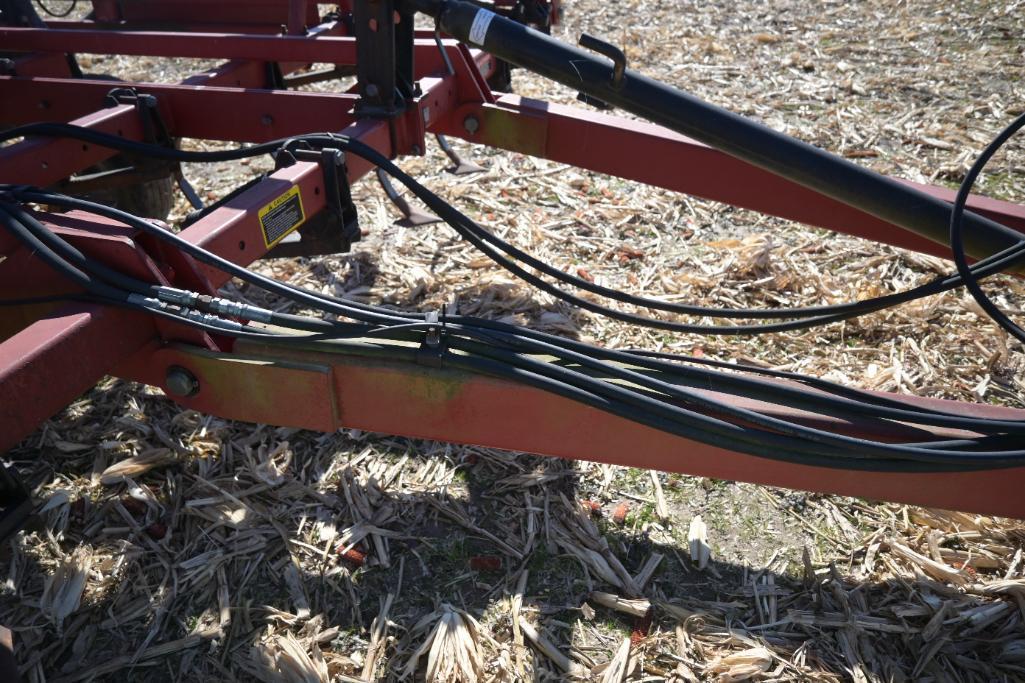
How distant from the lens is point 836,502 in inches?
109

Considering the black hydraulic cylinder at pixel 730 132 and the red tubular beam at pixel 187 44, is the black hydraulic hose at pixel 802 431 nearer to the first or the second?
the black hydraulic cylinder at pixel 730 132

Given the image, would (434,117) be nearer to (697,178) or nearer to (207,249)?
(697,178)

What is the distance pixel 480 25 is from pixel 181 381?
1291 mm

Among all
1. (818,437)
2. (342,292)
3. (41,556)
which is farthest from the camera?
(342,292)

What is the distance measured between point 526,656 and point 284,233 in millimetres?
1592

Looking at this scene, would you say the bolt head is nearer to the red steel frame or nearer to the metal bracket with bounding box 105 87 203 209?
the red steel frame

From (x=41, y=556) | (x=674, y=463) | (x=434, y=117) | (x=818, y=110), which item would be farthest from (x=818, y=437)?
(x=818, y=110)

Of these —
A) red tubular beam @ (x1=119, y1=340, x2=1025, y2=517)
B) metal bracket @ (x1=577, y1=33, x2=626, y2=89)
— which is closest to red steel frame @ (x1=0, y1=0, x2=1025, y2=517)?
red tubular beam @ (x1=119, y1=340, x2=1025, y2=517)

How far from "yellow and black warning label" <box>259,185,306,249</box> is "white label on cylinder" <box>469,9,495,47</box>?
2.45 feet

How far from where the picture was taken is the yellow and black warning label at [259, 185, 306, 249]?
2.17 metres

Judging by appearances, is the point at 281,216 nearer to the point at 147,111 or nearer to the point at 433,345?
the point at 433,345

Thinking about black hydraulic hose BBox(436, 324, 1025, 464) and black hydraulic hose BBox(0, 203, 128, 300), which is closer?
black hydraulic hose BBox(436, 324, 1025, 464)

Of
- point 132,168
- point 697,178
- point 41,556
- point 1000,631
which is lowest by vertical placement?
point 41,556

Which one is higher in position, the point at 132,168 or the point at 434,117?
the point at 434,117
